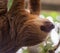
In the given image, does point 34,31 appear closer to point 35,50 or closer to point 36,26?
point 36,26

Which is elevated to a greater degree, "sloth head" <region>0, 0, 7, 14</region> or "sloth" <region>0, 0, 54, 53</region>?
"sloth head" <region>0, 0, 7, 14</region>

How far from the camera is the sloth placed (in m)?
0.34

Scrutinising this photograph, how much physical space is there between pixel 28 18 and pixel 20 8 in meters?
0.02

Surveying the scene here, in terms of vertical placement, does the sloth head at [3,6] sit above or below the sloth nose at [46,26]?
above

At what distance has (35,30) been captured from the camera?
1.13 ft

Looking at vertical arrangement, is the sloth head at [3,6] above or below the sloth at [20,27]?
above

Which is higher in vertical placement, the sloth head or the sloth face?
the sloth head

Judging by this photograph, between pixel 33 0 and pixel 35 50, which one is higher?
pixel 33 0

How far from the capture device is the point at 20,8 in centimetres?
36

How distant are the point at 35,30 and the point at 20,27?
31 mm

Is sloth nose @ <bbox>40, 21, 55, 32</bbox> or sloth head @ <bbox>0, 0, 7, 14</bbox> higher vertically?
sloth head @ <bbox>0, 0, 7, 14</bbox>

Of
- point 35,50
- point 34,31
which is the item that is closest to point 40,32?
point 34,31

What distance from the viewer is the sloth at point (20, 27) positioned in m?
0.34

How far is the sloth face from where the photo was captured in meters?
0.34
